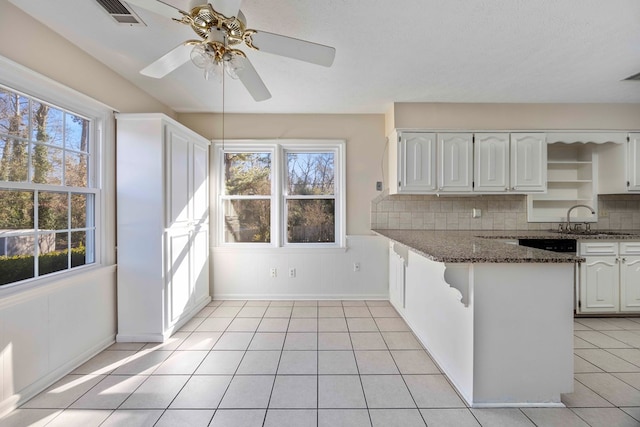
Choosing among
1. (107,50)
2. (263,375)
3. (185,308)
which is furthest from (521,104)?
(185,308)

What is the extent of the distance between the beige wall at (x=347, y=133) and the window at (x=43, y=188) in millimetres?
1412

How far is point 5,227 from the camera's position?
5.51 feet

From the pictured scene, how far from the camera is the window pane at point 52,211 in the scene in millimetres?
1910

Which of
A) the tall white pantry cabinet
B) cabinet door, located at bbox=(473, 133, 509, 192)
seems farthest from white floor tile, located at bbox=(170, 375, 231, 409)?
cabinet door, located at bbox=(473, 133, 509, 192)

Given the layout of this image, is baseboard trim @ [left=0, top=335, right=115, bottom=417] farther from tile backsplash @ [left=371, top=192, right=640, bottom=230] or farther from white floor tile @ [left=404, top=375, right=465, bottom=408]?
tile backsplash @ [left=371, top=192, right=640, bottom=230]

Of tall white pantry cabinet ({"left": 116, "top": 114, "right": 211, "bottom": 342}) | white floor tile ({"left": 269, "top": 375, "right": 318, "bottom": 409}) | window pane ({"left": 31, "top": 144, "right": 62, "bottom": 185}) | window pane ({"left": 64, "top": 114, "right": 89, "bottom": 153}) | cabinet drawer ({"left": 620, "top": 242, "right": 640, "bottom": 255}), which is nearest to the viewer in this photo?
white floor tile ({"left": 269, "top": 375, "right": 318, "bottom": 409})

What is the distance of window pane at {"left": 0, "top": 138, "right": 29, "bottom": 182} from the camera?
66.2 inches

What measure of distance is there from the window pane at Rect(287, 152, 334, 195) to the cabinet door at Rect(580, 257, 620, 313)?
2.95 m

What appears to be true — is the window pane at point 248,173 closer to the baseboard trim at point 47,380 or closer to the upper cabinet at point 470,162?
the upper cabinet at point 470,162

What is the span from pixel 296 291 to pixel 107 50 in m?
3.01

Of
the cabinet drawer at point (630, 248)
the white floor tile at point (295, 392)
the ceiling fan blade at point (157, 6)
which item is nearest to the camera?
the ceiling fan blade at point (157, 6)

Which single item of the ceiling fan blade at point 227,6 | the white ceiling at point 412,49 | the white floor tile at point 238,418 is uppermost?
the white ceiling at point 412,49

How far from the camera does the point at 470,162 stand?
3.13 metres

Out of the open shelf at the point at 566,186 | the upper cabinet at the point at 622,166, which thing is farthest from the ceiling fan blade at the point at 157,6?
the upper cabinet at the point at 622,166
